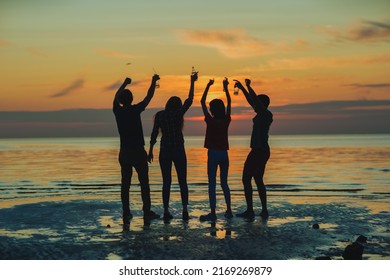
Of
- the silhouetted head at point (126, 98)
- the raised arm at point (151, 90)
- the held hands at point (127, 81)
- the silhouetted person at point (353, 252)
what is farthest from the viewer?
the silhouetted head at point (126, 98)

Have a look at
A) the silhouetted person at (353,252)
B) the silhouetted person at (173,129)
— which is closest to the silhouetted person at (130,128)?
the silhouetted person at (173,129)

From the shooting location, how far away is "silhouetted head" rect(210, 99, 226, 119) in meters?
11.1

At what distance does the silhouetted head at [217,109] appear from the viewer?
11070 millimetres

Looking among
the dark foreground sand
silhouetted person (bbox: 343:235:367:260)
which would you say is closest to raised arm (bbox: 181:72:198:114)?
the dark foreground sand

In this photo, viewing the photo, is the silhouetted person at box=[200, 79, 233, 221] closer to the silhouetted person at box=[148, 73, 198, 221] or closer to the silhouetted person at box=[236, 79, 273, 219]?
the silhouetted person at box=[148, 73, 198, 221]

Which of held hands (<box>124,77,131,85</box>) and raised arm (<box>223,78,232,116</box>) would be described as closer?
held hands (<box>124,77,131,85</box>)

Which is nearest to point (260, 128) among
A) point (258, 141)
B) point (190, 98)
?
point (258, 141)

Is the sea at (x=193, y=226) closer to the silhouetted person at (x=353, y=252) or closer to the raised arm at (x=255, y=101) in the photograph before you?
the silhouetted person at (x=353, y=252)

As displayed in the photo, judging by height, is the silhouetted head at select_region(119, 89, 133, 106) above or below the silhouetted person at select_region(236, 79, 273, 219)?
above

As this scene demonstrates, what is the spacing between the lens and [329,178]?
2323 centimetres

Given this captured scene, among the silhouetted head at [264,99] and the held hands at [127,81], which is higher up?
the held hands at [127,81]

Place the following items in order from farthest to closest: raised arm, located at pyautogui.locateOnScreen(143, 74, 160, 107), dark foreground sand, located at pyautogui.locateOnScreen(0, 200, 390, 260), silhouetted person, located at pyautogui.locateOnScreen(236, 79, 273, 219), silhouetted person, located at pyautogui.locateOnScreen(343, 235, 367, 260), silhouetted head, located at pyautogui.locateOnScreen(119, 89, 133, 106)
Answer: silhouetted person, located at pyautogui.locateOnScreen(236, 79, 273, 219), silhouetted head, located at pyautogui.locateOnScreen(119, 89, 133, 106), raised arm, located at pyautogui.locateOnScreen(143, 74, 160, 107), dark foreground sand, located at pyautogui.locateOnScreen(0, 200, 390, 260), silhouetted person, located at pyautogui.locateOnScreen(343, 235, 367, 260)

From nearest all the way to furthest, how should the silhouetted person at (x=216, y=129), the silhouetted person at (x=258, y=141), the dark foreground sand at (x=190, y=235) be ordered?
the dark foreground sand at (x=190, y=235) → the silhouetted person at (x=216, y=129) → the silhouetted person at (x=258, y=141)
